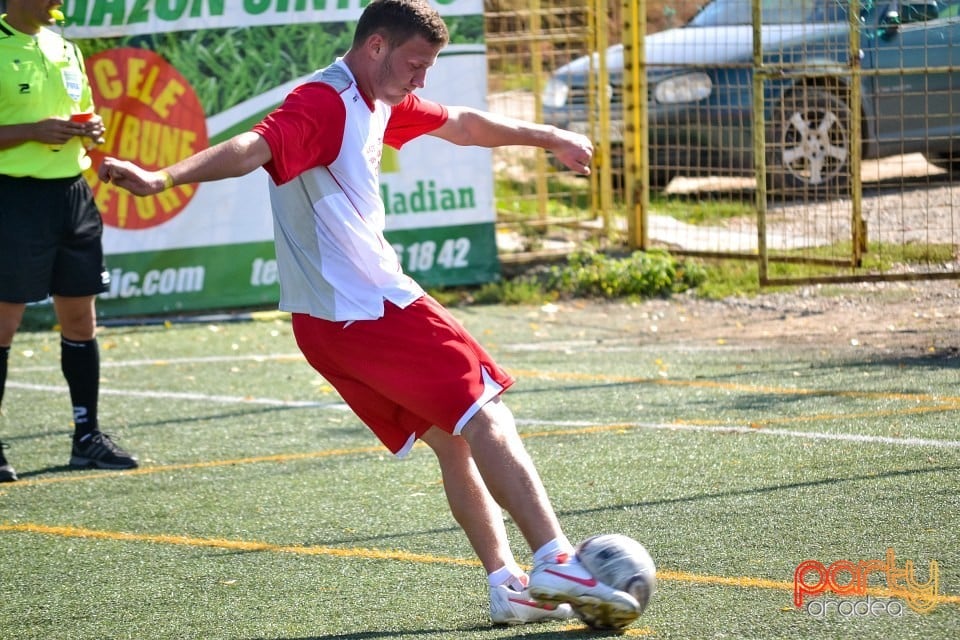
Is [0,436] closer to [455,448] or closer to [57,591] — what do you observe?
[57,591]

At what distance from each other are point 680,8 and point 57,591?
959 cm

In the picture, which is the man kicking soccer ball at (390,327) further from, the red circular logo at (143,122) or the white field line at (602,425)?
the red circular logo at (143,122)

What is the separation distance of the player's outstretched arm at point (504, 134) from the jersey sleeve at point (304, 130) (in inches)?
25.5

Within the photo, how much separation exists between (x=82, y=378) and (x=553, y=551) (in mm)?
3464

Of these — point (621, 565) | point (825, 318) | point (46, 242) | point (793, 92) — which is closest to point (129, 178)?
point (621, 565)

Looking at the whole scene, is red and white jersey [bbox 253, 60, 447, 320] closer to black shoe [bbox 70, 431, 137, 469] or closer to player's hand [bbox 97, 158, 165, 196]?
player's hand [bbox 97, 158, 165, 196]

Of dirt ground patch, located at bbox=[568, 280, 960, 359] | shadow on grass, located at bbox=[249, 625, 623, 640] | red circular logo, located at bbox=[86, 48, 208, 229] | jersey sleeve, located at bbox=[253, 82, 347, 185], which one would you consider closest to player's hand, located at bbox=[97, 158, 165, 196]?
jersey sleeve, located at bbox=[253, 82, 347, 185]

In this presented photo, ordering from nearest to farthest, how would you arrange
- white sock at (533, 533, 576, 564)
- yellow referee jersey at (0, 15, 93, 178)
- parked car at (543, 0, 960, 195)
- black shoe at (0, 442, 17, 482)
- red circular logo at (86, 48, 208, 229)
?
white sock at (533, 533, 576, 564) → yellow referee jersey at (0, 15, 93, 178) → black shoe at (0, 442, 17, 482) → parked car at (543, 0, 960, 195) → red circular logo at (86, 48, 208, 229)

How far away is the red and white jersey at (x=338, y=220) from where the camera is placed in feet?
13.1

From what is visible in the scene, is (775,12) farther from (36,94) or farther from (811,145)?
(36,94)

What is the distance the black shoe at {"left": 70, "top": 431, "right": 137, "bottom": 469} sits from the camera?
6.54m

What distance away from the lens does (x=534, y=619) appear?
4117 millimetres

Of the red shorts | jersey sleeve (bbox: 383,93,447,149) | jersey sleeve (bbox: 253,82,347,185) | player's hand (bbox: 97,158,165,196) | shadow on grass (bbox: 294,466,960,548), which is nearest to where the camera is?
player's hand (bbox: 97,158,165,196)

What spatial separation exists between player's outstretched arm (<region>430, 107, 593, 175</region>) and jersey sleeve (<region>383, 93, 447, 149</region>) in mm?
45
